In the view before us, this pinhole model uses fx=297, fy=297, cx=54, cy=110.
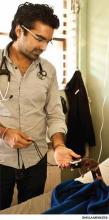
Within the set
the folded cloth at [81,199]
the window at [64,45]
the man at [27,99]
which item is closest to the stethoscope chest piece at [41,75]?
the man at [27,99]

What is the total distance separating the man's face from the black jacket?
1.28 m

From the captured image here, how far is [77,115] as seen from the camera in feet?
9.33

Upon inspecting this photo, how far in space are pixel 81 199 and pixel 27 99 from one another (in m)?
0.58

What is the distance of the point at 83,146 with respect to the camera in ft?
→ 9.52

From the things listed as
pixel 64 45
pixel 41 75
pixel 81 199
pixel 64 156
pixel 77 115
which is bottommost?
pixel 77 115

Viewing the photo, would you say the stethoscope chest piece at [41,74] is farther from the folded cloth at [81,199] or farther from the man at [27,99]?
the folded cloth at [81,199]

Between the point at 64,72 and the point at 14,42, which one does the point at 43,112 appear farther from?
the point at 64,72

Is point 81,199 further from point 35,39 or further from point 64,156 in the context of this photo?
point 35,39

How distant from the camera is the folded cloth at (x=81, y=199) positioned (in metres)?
1.19

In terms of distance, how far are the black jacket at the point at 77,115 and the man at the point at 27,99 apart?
1139 millimetres

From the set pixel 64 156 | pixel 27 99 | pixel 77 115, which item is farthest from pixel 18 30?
pixel 77 115

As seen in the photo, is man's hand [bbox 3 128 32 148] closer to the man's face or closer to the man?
the man

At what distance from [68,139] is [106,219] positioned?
7.33 feet

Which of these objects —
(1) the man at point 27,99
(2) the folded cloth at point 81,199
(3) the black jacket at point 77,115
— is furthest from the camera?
(3) the black jacket at point 77,115
